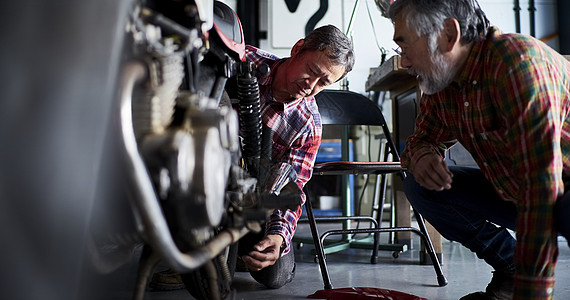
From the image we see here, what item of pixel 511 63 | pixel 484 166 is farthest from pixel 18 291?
pixel 484 166

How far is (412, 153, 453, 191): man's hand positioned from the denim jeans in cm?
15

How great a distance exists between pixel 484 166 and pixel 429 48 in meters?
0.30

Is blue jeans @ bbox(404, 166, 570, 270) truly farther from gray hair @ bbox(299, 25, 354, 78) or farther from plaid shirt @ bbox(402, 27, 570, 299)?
gray hair @ bbox(299, 25, 354, 78)

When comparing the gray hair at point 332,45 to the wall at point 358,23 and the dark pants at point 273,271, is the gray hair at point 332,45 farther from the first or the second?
the wall at point 358,23

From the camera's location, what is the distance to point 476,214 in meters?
1.25

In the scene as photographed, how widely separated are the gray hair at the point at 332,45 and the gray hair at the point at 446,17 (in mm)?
346

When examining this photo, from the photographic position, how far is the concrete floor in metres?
1.41

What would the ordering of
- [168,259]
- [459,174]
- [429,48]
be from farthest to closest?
[459,174] < [429,48] < [168,259]

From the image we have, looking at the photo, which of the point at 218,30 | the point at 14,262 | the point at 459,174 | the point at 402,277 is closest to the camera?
the point at 14,262

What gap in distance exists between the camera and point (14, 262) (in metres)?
0.37

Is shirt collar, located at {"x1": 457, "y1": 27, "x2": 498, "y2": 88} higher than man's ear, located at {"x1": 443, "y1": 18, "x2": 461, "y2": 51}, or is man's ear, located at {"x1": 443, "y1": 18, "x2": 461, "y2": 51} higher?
man's ear, located at {"x1": 443, "y1": 18, "x2": 461, "y2": 51}

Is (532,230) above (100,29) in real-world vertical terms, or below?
below

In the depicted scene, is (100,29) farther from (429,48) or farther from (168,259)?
(429,48)

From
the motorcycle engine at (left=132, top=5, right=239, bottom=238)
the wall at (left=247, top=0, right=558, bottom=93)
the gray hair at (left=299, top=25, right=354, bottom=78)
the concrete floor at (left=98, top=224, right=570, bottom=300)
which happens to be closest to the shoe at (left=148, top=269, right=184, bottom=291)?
the concrete floor at (left=98, top=224, right=570, bottom=300)
